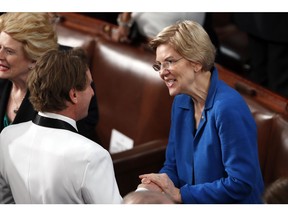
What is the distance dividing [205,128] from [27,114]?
645 mm

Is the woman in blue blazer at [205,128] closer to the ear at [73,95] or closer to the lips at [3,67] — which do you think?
the ear at [73,95]

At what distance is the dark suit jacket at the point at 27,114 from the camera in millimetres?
2143

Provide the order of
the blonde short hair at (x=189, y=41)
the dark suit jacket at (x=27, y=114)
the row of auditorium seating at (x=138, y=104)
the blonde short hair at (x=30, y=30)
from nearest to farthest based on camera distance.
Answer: the blonde short hair at (x=189, y=41) → the dark suit jacket at (x=27, y=114) → the blonde short hair at (x=30, y=30) → the row of auditorium seating at (x=138, y=104)

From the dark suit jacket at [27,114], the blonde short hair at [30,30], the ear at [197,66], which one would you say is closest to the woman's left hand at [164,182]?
the dark suit jacket at [27,114]

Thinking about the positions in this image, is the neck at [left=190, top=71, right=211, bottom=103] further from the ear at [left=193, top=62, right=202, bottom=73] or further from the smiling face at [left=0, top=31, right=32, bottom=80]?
the smiling face at [left=0, top=31, right=32, bottom=80]

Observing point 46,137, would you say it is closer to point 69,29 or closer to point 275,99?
point 275,99

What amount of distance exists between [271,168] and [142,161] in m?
0.53

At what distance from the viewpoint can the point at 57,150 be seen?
70.8 inches

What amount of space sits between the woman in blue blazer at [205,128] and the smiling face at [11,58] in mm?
557

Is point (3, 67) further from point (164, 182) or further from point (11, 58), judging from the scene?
point (164, 182)

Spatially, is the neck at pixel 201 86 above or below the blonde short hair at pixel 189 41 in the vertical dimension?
below

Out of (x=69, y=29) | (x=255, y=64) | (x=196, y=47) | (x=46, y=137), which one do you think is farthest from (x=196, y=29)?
(x=255, y=64)
